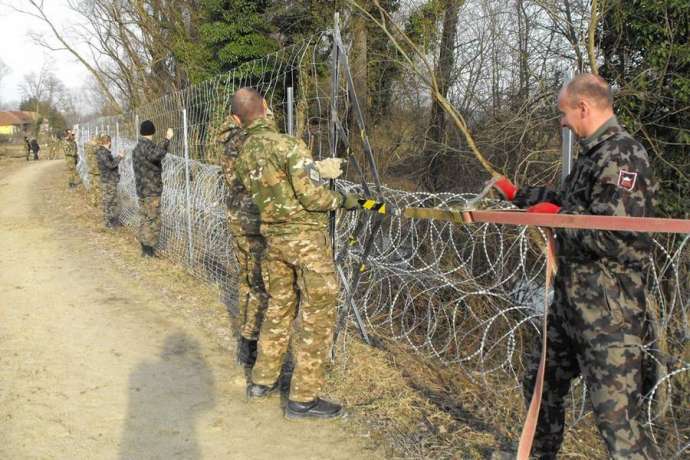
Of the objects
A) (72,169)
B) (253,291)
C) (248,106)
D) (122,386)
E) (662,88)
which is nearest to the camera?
(248,106)

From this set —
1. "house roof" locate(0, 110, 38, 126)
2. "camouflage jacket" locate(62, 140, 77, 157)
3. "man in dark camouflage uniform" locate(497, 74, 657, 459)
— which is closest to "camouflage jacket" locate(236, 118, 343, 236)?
"man in dark camouflage uniform" locate(497, 74, 657, 459)

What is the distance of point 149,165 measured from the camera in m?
7.55

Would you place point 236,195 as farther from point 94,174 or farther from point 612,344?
point 94,174

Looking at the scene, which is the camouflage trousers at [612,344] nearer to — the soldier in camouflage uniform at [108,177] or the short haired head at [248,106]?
the short haired head at [248,106]

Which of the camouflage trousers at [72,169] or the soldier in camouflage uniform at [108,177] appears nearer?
the soldier in camouflage uniform at [108,177]

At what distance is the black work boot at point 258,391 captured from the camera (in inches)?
146

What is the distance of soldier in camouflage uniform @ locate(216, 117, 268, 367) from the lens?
13.5 ft

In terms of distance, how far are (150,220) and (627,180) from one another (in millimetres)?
6845

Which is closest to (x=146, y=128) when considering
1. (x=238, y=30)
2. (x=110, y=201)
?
(x=110, y=201)

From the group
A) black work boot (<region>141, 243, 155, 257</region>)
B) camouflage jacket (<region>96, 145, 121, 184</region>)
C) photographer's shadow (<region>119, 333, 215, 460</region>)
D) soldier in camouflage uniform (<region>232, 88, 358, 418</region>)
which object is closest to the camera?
photographer's shadow (<region>119, 333, 215, 460</region>)

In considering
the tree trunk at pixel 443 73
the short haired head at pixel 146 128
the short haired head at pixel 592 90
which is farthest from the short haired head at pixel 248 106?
the tree trunk at pixel 443 73

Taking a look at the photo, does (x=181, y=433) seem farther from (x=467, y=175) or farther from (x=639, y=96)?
(x=467, y=175)

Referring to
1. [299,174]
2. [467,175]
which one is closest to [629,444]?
[299,174]

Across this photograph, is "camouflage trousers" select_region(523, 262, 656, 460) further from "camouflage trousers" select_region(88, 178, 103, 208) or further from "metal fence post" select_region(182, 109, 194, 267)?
"camouflage trousers" select_region(88, 178, 103, 208)
